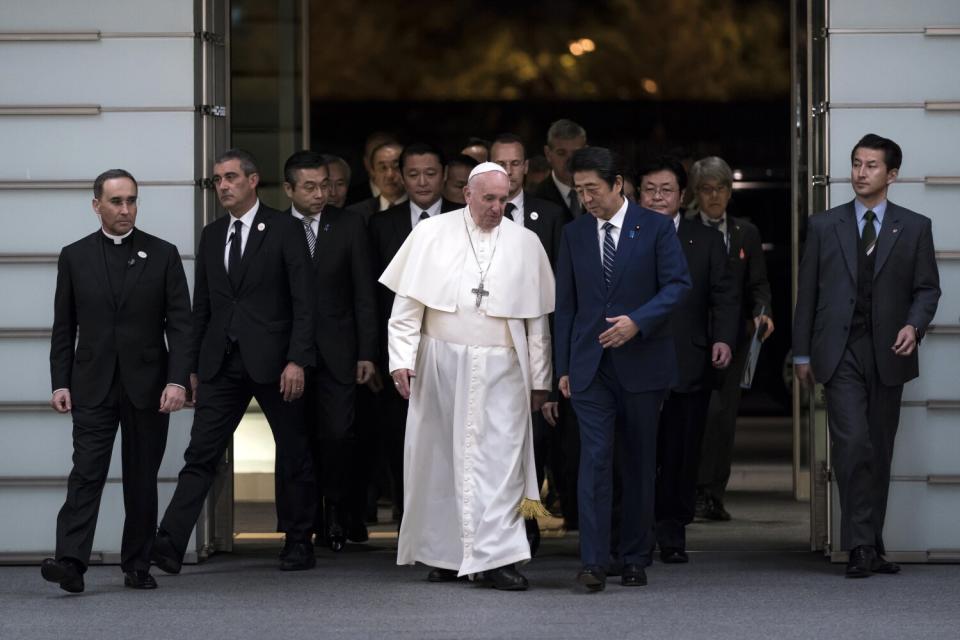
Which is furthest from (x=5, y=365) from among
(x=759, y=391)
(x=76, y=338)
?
(x=759, y=391)

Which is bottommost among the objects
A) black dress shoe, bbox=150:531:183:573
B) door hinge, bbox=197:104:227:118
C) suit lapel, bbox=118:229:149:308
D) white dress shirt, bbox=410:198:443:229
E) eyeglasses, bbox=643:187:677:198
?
black dress shoe, bbox=150:531:183:573

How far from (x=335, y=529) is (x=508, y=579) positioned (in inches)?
61.7

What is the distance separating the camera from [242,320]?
8805 mm

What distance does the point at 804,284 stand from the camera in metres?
8.89

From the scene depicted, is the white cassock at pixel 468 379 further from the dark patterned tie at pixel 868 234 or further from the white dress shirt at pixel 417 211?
the dark patterned tie at pixel 868 234

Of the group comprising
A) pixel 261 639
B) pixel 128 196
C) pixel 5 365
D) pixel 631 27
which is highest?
pixel 631 27

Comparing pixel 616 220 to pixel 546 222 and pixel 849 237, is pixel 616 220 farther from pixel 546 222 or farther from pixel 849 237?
pixel 849 237

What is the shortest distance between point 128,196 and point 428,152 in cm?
172

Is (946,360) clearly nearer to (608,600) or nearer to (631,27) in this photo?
(608,600)

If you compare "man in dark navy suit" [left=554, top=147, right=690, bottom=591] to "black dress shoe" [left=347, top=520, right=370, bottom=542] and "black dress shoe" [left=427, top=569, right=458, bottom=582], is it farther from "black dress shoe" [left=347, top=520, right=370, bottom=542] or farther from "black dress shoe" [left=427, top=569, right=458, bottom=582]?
"black dress shoe" [left=347, top=520, right=370, bottom=542]

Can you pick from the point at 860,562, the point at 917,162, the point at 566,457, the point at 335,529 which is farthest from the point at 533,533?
the point at 917,162

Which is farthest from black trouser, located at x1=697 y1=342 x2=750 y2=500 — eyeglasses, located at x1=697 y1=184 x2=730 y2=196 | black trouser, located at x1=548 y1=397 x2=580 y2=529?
black trouser, located at x1=548 y1=397 x2=580 y2=529

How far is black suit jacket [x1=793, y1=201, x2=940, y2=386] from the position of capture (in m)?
8.74

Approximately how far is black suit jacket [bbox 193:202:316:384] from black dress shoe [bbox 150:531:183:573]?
74 cm
